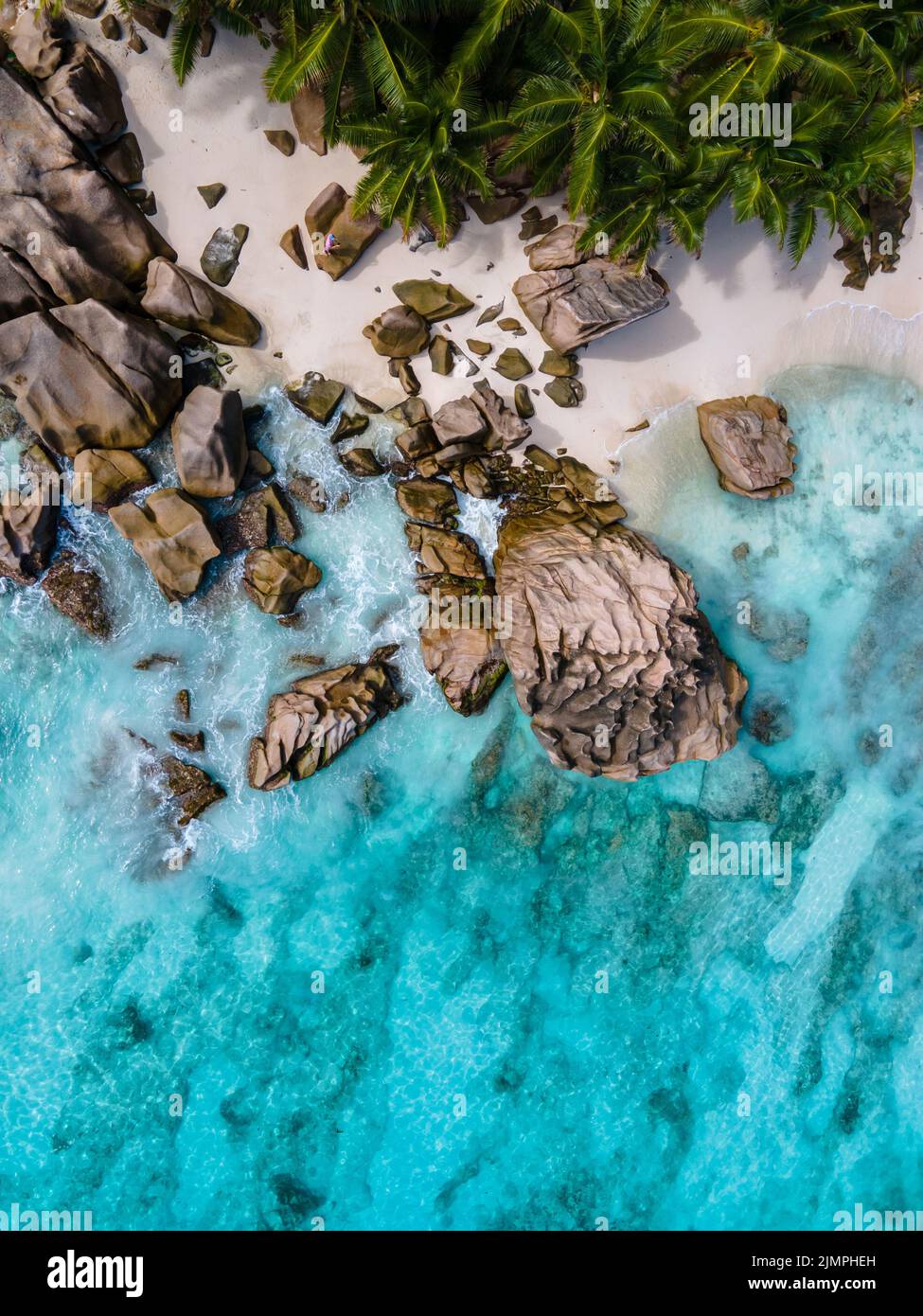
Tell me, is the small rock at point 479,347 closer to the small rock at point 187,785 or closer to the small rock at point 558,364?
the small rock at point 558,364

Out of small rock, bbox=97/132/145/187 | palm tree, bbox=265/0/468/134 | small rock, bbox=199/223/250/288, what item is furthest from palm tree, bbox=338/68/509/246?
small rock, bbox=97/132/145/187

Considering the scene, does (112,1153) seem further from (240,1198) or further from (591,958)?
(591,958)

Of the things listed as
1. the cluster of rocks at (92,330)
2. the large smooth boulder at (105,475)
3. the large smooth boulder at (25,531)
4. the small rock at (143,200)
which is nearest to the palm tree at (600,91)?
the cluster of rocks at (92,330)

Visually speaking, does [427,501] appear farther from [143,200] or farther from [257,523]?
[143,200]

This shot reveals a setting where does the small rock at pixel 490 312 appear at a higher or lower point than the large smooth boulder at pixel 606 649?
higher

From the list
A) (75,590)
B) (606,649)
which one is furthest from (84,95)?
(606,649)

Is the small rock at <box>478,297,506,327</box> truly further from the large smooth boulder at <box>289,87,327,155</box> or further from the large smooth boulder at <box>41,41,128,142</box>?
the large smooth boulder at <box>41,41,128,142</box>
